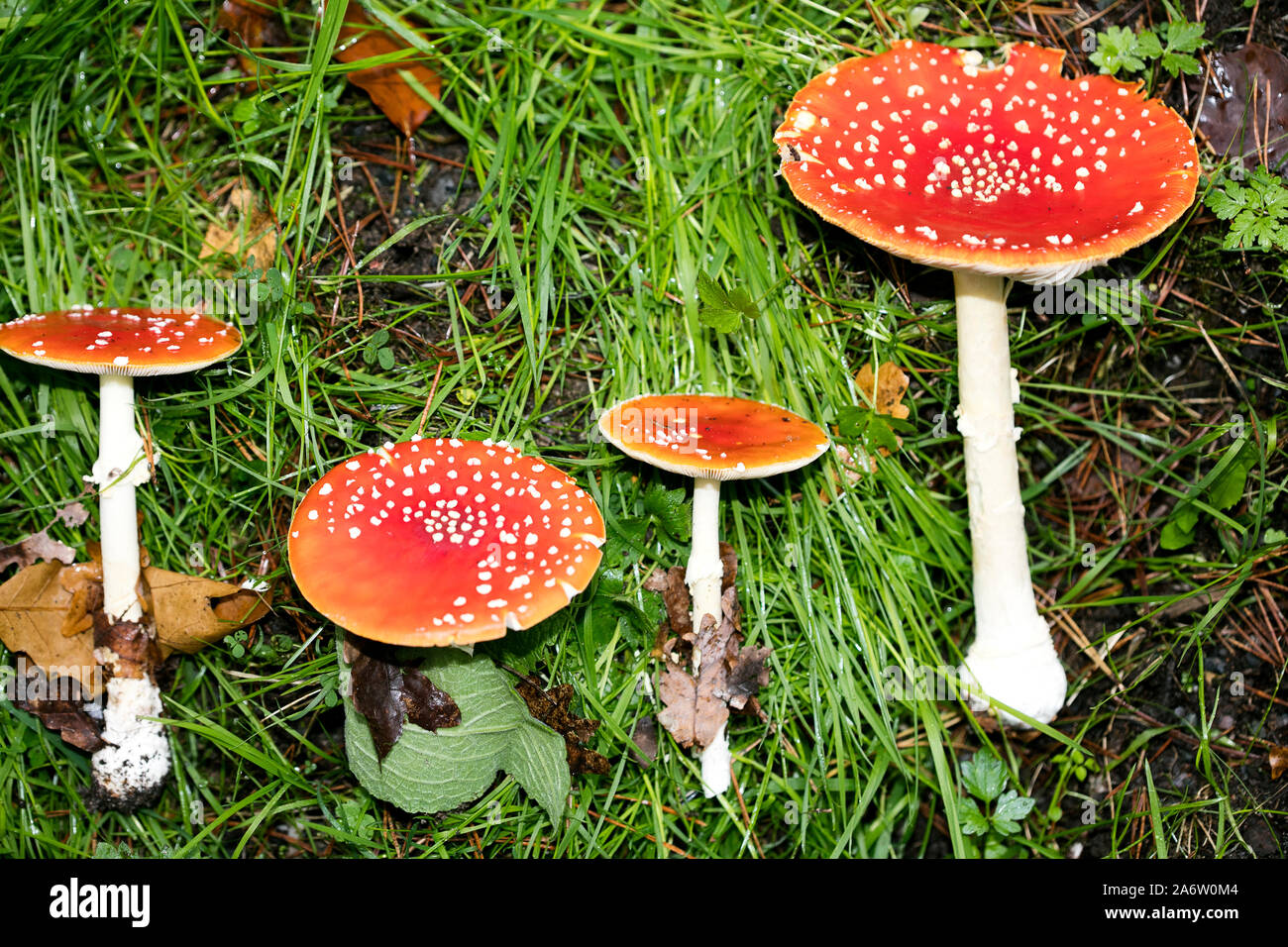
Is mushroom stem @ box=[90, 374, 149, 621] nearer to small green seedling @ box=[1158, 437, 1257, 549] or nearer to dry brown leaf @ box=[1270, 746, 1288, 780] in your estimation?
small green seedling @ box=[1158, 437, 1257, 549]

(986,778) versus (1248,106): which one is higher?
(1248,106)

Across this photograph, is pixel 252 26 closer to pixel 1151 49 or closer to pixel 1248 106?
pixel 1151 49

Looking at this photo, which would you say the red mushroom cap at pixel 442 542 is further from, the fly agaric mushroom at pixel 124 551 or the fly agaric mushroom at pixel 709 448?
the fly agaric mushroom at pixel 124 551

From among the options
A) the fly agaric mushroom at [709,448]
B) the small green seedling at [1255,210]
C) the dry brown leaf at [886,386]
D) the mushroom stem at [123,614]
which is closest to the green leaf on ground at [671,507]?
the fly agaric mushroom at [709,448]

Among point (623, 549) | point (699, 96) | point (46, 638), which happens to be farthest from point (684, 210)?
point (46, 638)

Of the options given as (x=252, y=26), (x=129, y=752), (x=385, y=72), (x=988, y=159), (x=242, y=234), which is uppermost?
(x=252, y=26)

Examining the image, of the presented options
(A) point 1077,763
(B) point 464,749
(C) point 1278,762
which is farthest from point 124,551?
(C) point 1278,762
